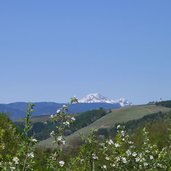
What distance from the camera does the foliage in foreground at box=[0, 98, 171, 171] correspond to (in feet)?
25.0

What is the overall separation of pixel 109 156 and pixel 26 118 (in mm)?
3289

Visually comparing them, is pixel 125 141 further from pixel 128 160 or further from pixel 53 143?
pixel 53 143

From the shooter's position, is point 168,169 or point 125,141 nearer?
point 168,169

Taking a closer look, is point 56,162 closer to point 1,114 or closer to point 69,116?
point 69,116

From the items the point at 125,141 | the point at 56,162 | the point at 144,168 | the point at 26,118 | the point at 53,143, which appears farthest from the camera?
the point at 125,141

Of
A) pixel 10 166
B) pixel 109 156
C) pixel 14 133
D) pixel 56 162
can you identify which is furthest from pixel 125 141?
pixel 14 133

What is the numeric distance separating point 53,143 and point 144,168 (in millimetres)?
2569

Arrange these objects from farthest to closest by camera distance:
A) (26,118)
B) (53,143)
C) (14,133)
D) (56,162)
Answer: (14,133)
(56,162)
(53,143)
(26,118)

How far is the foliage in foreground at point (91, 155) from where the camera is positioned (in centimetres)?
762

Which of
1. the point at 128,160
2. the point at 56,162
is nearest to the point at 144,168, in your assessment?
the point at 128,160

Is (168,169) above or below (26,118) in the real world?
below

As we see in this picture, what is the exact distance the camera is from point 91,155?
334 inches

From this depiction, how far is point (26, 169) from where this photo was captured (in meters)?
7.36

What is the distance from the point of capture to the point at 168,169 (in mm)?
9875
